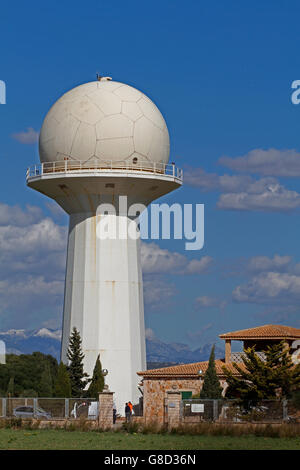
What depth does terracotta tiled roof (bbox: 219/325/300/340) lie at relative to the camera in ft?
196

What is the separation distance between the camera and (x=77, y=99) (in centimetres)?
5988

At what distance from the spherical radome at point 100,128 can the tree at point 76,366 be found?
33.0ft

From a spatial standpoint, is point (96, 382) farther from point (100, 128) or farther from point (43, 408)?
point (100, 128)

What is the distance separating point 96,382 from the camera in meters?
57.7

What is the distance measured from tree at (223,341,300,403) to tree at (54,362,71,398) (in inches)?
382

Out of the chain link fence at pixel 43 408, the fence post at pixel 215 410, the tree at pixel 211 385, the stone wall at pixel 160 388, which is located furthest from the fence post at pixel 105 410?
the stone wall at pixel 160 388

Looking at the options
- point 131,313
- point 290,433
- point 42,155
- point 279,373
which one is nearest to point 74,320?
point 131,313

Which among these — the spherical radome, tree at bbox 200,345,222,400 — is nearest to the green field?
tree at bbox 200,345,222,400

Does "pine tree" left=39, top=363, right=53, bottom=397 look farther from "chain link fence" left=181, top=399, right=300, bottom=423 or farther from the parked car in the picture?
"chain link fence" left=181, top=399, right=300, bottom=423

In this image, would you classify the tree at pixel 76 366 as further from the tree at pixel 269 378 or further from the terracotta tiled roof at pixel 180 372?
the tree at pixel 269 378

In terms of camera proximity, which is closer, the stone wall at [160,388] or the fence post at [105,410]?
the fence post at [105,410]

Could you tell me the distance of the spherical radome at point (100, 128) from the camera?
5881 cm
